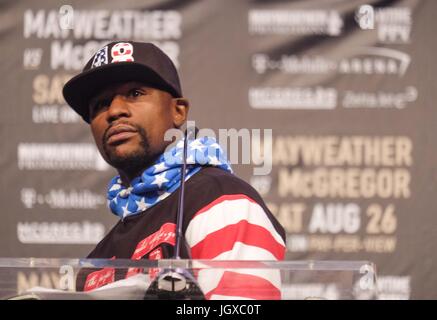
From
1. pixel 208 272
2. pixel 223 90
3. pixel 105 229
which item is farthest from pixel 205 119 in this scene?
pixel 208 272

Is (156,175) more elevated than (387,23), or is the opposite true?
(387,23)

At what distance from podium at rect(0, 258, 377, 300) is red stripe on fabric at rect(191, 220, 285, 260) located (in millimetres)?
239

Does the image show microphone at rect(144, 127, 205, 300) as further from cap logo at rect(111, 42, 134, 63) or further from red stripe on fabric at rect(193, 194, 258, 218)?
cap logo at rect(111, 42, 134, 63)

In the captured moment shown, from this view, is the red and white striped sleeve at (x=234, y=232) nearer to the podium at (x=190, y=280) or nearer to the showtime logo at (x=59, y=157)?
the podium at (x=190, y=280)

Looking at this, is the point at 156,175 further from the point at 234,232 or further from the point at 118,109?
the point at 234,232

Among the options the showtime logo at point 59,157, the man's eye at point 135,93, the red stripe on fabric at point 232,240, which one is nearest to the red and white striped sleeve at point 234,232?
the red stripe on fabric at point 232,240

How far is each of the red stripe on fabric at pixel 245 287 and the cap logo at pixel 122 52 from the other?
2.24 feet

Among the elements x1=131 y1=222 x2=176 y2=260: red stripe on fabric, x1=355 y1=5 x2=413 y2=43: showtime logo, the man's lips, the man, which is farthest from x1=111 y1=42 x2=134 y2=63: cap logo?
x1=355 y1=5 x2=413 y2=43: showtime logo

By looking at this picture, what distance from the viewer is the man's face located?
5.55 feet

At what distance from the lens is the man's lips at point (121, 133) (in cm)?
168

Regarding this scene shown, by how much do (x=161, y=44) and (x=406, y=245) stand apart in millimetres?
1100

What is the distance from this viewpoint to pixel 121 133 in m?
1.69

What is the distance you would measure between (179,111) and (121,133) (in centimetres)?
17

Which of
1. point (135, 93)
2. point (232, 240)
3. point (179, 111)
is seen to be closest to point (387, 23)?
point (179, 111)
